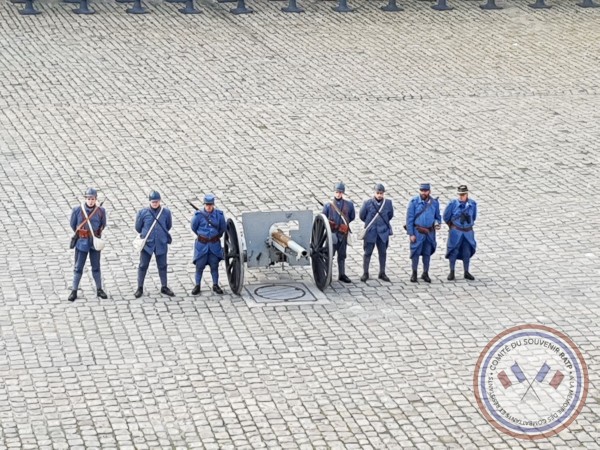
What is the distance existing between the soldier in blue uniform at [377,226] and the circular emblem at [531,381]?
2.06m

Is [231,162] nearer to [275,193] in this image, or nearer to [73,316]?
[275,193]

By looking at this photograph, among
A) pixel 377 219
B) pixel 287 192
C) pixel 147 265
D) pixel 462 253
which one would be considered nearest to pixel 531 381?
pixel 462 253

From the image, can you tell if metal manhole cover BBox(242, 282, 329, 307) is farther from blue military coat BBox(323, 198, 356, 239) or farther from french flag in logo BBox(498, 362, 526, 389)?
french flag in logo BBox(498, 362, 526, 389)

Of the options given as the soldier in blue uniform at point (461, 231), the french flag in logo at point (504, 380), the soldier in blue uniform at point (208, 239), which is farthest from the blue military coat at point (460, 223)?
the french flag in logo at point (504, 380)

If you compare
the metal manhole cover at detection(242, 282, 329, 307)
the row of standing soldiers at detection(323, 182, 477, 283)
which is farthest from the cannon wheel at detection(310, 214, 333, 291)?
the row of standing soldiers at detection(323, 182, 477, 283)

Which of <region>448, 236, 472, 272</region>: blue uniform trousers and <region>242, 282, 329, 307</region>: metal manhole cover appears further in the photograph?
<region>448, 236, 472, 272</region>: blue uniform trousers

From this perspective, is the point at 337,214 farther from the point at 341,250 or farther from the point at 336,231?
the point at 341,250

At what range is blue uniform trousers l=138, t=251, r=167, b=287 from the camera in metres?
16.0

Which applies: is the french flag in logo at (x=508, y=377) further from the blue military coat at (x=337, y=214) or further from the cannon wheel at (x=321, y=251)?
the blue military coat at (x=337, y=214)

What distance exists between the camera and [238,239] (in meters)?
15.9

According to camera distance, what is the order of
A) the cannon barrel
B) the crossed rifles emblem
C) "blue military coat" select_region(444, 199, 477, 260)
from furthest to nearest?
"blue military coat" select_region(444, 199, 477, 260) → the cannon barrel → the crossed rifles emblem

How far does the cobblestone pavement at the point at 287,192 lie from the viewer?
524 inches

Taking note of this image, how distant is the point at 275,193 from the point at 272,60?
24.5ft

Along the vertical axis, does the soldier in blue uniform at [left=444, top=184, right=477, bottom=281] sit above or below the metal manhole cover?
above
